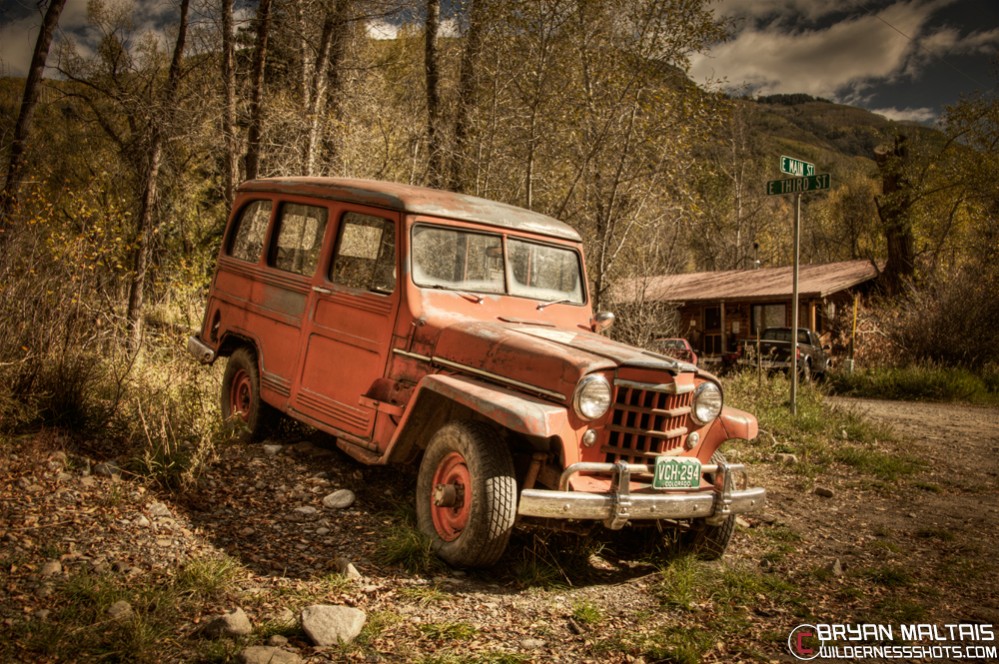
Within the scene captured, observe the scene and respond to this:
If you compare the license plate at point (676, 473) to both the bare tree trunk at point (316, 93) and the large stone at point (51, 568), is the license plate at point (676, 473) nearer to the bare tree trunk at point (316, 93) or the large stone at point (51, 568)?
the large stone at point (51, 568)

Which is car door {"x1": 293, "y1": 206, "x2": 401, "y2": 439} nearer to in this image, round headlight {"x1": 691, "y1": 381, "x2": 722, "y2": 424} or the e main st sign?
round headlight {"x1": 691, "y1": 381, "x2": 722, "y2": 424}

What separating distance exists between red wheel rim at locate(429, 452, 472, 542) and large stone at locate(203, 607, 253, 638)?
120cm

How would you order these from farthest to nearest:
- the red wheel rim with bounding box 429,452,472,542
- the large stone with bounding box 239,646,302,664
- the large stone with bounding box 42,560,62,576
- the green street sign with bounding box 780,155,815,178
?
the green street sign with bounding box 780,155,815,178 < the red wheel rim with bounding box 429,452,472,542 < the large stone with bounding box 42,560,62,576 < the large stone with bounding box 239,646,302,664

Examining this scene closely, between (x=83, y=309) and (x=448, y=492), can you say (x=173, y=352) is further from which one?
(x=448, y=492)

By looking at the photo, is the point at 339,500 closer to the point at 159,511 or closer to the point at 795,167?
the point at 159,511

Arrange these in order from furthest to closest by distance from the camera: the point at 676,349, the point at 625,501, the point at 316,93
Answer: the point at 676,349
the point at 316,93
the point at 625,501

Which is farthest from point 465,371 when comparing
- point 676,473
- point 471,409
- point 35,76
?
point 35,76

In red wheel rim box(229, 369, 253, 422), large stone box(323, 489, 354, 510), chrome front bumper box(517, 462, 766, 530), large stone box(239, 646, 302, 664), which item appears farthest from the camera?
red wheel rim box(229, 369, 253, 422)

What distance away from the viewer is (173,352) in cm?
830

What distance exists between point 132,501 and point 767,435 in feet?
20.8

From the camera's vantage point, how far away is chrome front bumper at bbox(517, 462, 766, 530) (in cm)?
346

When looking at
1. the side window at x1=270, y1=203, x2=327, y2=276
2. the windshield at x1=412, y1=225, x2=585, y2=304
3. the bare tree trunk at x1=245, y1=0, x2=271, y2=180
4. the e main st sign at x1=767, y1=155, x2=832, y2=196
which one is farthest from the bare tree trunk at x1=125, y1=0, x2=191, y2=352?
the e main st sign at x1=767, y1=155, x2=832, y2=196

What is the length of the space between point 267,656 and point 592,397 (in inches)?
76.1

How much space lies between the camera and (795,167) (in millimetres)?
8461
